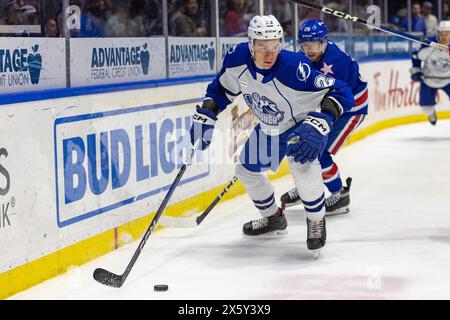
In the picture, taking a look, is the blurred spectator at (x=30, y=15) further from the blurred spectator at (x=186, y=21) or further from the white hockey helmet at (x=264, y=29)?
the blurred spectator at (x=186, y=21)

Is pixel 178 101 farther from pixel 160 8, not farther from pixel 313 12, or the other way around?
pixel 313 12

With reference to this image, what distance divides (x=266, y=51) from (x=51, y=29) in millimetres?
963

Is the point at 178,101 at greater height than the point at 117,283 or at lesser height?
greater

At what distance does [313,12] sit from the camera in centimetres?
773

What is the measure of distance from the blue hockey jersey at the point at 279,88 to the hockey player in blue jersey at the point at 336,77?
64 centimetres

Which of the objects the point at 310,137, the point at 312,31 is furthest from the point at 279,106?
the point at 312,31

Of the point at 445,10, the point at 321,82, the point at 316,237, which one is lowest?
the point at 316,237

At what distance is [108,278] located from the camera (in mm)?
3578

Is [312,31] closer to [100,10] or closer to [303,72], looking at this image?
[303,72]

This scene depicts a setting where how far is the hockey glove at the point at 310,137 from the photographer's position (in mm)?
3781

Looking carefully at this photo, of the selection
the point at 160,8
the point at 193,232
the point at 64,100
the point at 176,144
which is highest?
the point at 160,8

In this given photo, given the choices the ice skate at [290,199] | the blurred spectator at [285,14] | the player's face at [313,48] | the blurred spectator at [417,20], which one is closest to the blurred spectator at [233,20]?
the blurred spectator at [285,14]

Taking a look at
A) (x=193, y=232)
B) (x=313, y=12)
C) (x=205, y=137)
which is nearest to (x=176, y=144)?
(x=193, y=232)

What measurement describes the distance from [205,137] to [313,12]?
381 cm
